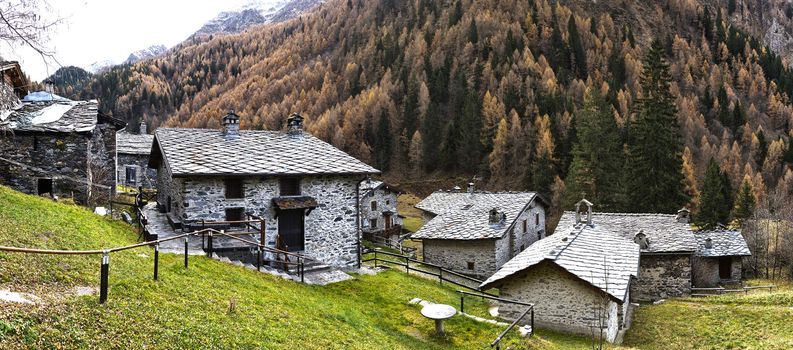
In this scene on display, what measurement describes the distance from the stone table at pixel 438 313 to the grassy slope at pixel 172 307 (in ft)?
1.55

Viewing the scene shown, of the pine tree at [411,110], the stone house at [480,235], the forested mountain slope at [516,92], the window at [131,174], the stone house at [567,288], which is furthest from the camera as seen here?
the pine tree at [411,110]

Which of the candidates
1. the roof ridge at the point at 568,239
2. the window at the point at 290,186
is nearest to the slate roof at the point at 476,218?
the roof ridge at the point at 568,239

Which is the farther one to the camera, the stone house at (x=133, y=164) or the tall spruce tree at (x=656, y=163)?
the tall spruce tree at (x=656, y=163)

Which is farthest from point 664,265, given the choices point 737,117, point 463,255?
point 737,117

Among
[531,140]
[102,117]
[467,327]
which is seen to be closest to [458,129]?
[531,140]

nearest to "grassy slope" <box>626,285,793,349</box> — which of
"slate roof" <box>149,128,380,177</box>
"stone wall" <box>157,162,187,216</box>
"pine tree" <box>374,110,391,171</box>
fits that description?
"slate roof" <box>149,128,380,177</box>

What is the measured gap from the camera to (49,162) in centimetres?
2228

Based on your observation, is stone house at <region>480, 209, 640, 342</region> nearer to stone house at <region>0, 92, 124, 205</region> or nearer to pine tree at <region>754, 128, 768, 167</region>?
stone house at <region>0, 92, 124, 205</region>

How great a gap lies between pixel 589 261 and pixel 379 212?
1387 inches

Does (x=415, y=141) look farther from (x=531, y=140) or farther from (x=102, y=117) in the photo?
(x=102, y=117)

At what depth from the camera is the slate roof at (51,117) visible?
21.8 m

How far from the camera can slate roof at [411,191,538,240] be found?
34906 millimetres

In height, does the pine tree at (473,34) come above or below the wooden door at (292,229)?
above

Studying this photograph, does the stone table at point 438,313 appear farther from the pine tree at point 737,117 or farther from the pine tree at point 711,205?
the pine tree at point 737,117
